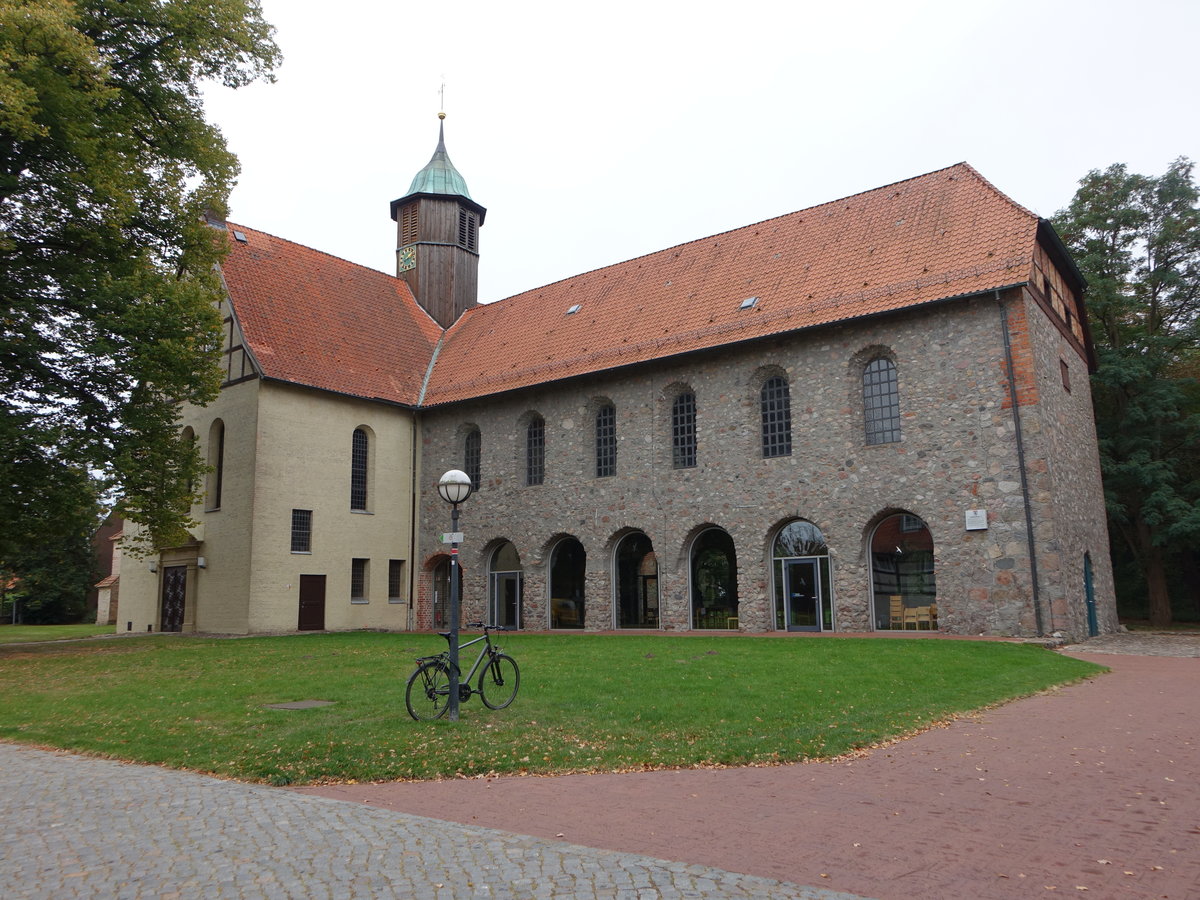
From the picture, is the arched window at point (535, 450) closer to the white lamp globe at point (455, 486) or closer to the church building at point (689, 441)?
the church building at point (689, 441)

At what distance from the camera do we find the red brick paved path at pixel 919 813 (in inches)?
187

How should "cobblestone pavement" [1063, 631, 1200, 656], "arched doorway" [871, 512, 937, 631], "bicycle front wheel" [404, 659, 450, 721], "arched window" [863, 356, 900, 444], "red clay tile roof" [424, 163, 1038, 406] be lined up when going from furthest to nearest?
1. "arched window" [863, 356, 900, 444]
2. "red clay tile roof" [424, 163, 1038, 406]
3. "arched doorway" [871, 512, 937, 631]
4. "cobblestone pavement" [1063, 631, 1200, 656]
5. "bicycle front wheel" [404, 659, 450, 721]

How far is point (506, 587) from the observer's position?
28.6 metres

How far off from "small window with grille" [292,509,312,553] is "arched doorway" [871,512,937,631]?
53.9 ft

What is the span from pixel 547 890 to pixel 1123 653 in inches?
661

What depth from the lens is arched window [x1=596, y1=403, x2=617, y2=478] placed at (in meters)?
26.4

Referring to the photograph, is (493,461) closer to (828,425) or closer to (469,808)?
(828,425)

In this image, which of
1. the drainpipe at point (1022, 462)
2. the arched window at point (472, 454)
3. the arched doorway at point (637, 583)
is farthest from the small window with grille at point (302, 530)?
the drainpipe at point (1022, 462)

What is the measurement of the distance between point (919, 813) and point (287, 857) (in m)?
4.00

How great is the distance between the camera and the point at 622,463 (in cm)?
2561

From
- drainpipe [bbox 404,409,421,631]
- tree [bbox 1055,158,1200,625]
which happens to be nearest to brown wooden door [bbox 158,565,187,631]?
drainpipe [bbox 404,409,421,631]

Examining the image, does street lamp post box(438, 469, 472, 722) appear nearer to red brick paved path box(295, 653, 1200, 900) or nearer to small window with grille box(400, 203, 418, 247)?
red brick paved path box(295, 653, 1200, 900)

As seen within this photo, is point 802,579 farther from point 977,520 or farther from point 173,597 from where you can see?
point 173,597

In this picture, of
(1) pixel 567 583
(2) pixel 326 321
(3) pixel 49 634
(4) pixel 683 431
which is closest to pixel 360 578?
(1) pixel 567 583
